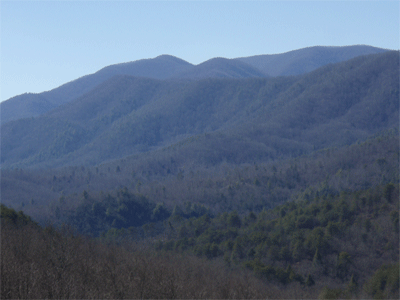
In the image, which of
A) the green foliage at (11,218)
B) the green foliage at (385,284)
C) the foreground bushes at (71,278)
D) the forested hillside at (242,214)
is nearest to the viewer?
the foreground bushes at (71,278)

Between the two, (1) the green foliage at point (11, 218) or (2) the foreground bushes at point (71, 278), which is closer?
(2) the foreground bushes at point (71, 278)

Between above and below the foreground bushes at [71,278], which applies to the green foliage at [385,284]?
below

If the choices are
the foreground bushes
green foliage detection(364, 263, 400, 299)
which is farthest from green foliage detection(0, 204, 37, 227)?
green foliage detection(364, 263, 400, 299)

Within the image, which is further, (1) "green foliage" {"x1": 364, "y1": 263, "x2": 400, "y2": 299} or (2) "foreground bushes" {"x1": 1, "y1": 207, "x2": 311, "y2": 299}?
(1) "green foliage" {"x1": 364, "y1": 263, "x2": 400, "y2": 299}

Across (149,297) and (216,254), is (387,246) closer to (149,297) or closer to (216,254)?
(216,254)

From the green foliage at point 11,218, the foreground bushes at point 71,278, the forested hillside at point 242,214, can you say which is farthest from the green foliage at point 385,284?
the green foliage at point 11,218

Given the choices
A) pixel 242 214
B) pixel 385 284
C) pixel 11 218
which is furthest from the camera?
pixel 242 214

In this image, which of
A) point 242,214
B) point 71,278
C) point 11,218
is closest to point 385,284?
point 71,278

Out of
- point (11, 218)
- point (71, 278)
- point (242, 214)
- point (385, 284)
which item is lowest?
point (242, 214)

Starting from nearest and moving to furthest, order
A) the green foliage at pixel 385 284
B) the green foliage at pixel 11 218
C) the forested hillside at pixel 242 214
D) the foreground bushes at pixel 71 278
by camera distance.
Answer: the foreground bushes at pixel 71 278 → the forested hillside at pixel 242 214 → the green foliage at pixel 385 284 → the green foliage at pixel 11 218

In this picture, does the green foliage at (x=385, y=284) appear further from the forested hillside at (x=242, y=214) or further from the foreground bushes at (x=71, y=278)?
the foreground bushes at (x=71, y=278)

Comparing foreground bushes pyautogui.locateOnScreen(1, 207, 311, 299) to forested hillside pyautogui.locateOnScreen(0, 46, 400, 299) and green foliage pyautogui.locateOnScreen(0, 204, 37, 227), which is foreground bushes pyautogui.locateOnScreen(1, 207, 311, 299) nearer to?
forested hillside pyautogui.locateOnScreen(0, 46, 400, 299)

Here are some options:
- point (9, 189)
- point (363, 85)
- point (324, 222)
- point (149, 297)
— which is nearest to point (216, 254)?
point (324, 222)

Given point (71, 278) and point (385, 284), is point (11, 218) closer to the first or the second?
point (71, 278)
